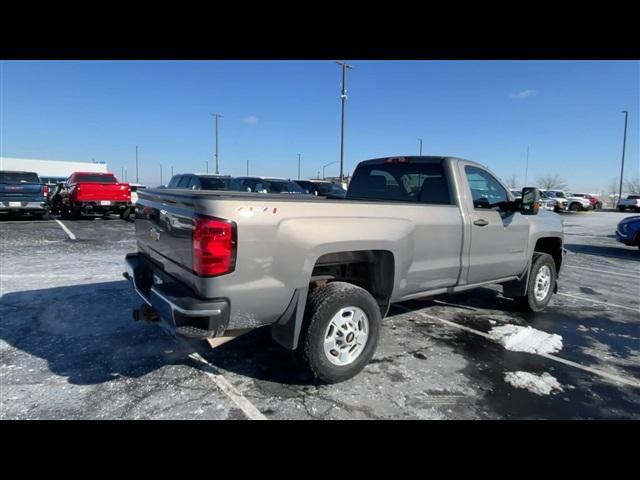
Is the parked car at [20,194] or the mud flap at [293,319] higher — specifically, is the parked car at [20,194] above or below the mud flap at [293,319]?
above

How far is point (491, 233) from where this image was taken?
4406 millimetres

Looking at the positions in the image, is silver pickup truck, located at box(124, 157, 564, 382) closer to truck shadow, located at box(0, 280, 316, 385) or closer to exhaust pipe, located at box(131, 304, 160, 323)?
exhaust pipe, located at box(131, 304, 160, 323)

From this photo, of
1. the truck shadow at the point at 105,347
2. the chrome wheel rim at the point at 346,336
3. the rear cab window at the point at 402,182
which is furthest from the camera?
the rear cab window at the point at 402,182

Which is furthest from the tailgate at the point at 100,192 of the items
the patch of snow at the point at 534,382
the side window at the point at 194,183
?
the patch of snow at the point at 534,382

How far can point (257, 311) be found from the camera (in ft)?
8.93

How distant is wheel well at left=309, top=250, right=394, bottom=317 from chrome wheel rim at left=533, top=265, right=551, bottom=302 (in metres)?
2.92

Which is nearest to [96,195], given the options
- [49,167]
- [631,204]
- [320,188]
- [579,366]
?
[320,188]

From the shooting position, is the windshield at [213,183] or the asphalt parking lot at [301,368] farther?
the windshield at [213,183]

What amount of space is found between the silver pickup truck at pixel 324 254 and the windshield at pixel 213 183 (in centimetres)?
959

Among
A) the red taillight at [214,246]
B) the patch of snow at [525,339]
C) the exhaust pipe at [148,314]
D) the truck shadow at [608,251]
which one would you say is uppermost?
the red taillight at [214,246]

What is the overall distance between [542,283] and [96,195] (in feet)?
50.0

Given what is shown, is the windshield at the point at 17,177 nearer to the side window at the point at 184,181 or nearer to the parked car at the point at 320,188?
the side window at the point at 184,181

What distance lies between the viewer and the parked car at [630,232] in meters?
11.2
